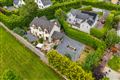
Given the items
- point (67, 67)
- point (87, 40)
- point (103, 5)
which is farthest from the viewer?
point (103, 5)

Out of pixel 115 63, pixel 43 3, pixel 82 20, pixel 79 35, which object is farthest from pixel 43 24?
pixel 115 63

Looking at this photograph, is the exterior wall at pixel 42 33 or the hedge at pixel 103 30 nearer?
the exterior wall at pixel 42 33

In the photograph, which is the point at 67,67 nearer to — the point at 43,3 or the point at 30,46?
the point at 30,46

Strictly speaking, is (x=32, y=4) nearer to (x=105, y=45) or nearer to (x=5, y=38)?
(x=5, y=38)

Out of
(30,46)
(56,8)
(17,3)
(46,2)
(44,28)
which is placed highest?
(46,2)

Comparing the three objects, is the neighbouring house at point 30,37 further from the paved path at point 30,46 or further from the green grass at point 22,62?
the green grass at point 22,62

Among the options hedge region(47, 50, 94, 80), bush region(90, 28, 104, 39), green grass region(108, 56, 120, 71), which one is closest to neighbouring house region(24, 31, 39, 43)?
hedge region(47, 50, 94, 80)

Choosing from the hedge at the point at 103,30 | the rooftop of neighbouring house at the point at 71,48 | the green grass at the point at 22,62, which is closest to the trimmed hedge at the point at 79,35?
the rooftop of neighbouring house at the point at 71,48
